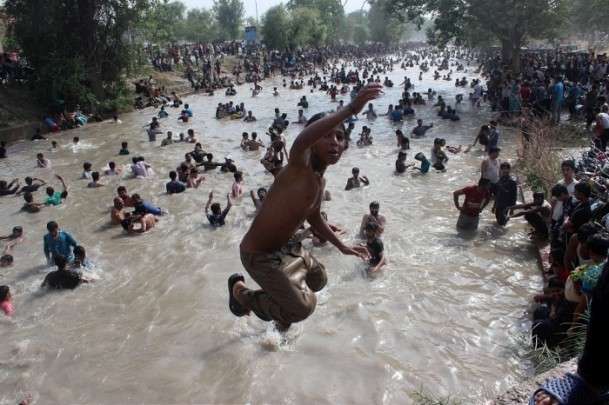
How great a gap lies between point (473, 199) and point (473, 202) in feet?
0.20

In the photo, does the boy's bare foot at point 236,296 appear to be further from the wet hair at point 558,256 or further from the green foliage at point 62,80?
the green foliage at point 62,80

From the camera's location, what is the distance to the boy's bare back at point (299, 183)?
2.99 m

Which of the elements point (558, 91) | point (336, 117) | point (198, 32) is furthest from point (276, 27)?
point (336, 117)

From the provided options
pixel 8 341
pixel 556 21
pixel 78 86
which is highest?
pixel 556 21

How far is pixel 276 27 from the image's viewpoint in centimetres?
4769

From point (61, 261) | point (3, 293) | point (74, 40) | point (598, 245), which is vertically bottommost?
point (3, 293)

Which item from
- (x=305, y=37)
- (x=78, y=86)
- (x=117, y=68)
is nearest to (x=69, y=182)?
(x=78, y=86)

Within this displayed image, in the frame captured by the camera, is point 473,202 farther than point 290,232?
Yes

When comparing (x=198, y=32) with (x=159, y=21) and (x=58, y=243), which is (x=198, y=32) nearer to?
(x=159, y=21)

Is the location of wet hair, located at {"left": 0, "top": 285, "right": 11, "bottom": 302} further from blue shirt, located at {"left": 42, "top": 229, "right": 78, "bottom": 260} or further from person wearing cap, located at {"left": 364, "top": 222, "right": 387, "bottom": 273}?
person wearing cap, located at {"left": 364, "top": 222, "right": 387, "bottom": 273}

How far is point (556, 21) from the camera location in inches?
877

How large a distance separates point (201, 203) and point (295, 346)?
6.62 meters

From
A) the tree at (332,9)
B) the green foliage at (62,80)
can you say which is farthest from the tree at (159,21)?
the tree at (332,9)

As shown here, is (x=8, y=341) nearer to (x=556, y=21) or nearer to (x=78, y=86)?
(x=78, y=86)
